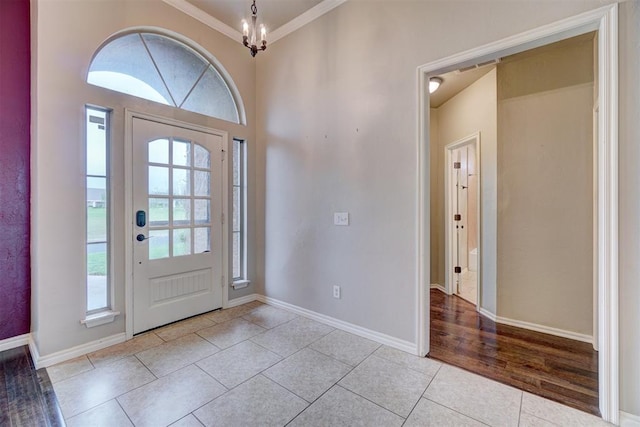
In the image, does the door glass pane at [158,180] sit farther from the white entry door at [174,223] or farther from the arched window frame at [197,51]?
the arched window frame at [197,51]

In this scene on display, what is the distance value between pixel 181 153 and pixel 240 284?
166 centimetres

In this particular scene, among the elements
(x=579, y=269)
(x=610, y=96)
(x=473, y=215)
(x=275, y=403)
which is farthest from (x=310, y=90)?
(x=473, y=215)

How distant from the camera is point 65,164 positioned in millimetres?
2146

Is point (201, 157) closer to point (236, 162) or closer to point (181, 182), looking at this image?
point (181, 182)

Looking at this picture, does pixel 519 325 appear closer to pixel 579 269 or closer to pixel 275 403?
pixel 579 269

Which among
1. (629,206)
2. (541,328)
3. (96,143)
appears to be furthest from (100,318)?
(541,328)

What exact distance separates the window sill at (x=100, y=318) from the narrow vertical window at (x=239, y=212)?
1272mm

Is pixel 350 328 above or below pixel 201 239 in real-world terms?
below

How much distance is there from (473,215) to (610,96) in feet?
12.9

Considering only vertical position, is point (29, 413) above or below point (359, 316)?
below

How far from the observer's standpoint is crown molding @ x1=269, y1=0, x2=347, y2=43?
2753 millimetres

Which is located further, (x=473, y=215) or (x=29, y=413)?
(x=473, y=215)

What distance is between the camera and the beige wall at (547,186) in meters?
2.49

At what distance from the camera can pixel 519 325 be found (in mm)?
2797
